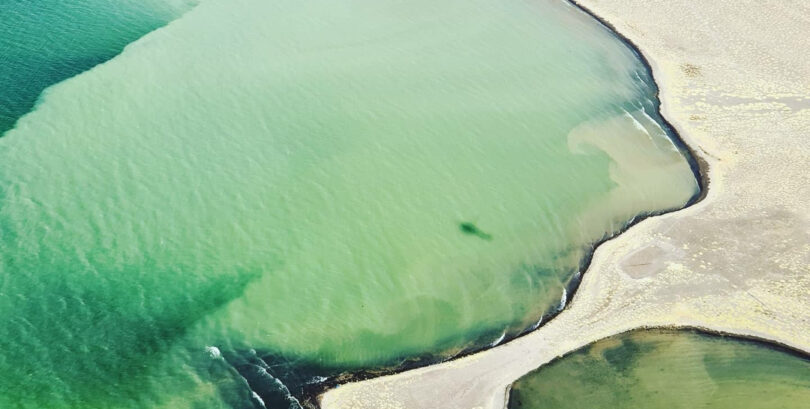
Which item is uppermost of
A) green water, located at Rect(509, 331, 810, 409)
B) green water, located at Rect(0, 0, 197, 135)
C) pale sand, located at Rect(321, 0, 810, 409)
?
green water, located at Rect(0, 0, 197, 135)

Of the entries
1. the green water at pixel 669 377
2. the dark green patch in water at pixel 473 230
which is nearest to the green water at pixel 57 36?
the dark green patch in water at pixel 473 230

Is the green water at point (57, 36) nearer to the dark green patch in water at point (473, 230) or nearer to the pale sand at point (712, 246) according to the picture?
the dark green patch in water at point (473, 230)

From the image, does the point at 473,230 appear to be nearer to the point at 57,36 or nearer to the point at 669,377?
the point at 669,377

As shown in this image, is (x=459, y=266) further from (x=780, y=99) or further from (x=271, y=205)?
(x=780, y=99)

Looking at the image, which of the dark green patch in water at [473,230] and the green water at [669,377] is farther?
the dark green patch in water at [473,230]

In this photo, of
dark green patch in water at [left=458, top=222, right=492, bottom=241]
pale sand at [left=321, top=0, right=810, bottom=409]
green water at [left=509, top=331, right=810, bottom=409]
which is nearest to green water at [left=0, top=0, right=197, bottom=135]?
dark green patch in water at [left=458, top=222, right=492, bottom=241]

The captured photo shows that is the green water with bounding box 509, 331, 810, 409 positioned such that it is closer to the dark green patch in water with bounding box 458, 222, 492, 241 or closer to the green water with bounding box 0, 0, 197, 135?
the dark green patch in water with bounding box 458, 222, 492, 241
